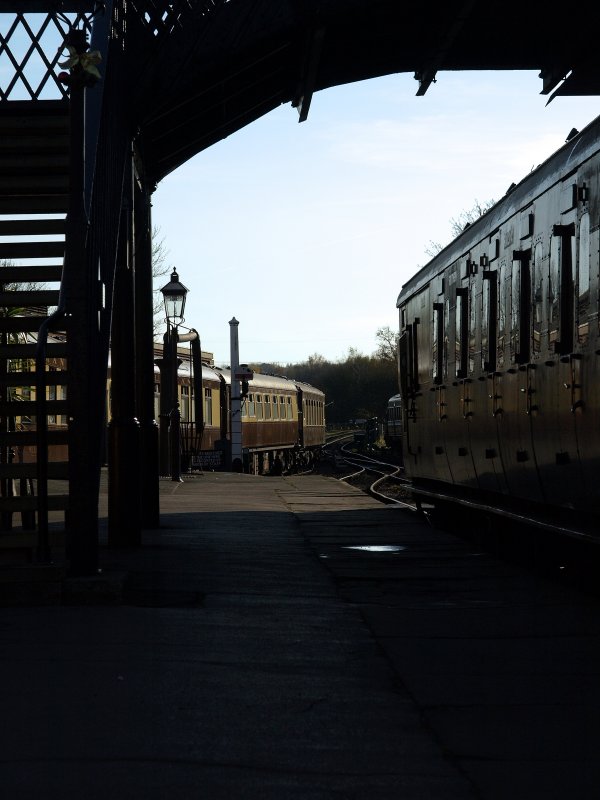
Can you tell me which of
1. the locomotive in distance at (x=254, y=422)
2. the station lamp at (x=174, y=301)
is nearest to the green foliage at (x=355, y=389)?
the locomotive in distance at (x=254, y=422)

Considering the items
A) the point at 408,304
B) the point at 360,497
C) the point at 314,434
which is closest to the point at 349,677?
the point at 408,304

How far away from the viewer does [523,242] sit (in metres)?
10.4

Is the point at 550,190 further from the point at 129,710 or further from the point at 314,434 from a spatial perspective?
the point at 314,434

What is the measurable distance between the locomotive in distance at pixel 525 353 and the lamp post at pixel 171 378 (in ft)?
29.8

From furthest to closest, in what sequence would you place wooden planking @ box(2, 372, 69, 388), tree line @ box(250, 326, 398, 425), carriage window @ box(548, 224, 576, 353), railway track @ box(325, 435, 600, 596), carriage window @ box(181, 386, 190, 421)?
1. tree line @ box(250, 326, 398, 425)
2. carriage window @ box(181, 386, 190, 421)
3. railway track @ box(325, 435, 600, 596)
4. wooden planking @ box(2, 372, 69, 388)
5. carriage window @ box(548, 224, 576, 353)

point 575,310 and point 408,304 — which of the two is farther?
point 408,304

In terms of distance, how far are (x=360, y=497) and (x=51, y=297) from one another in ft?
44.7

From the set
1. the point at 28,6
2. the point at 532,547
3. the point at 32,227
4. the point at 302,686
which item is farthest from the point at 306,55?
the point at 302,686

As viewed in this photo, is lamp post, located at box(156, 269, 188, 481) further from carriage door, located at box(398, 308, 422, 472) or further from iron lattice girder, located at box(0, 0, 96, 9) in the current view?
iron lattice girder, located at box(0, 0, 96, 9)

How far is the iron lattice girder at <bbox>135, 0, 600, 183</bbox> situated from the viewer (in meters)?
12.3

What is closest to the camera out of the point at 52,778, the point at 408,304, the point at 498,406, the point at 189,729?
the point at 52,778

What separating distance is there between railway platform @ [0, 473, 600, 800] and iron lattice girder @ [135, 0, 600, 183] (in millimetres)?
4667

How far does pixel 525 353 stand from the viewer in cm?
1016

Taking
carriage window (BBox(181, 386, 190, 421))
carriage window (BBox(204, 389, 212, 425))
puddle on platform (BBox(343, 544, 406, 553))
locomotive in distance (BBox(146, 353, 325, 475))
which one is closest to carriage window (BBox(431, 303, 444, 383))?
puddle on platform (BBox(343, 544, 406, 553))
